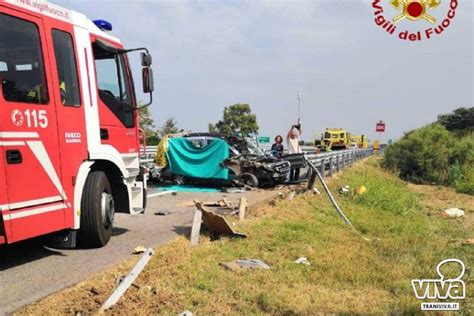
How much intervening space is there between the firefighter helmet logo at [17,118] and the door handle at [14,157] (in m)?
0.30

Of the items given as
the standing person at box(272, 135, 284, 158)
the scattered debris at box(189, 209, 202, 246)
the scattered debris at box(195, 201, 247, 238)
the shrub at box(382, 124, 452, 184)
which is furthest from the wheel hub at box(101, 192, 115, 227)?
the shrub at box(382, 124, 452, 184)

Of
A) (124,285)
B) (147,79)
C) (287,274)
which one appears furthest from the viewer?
(147,79)

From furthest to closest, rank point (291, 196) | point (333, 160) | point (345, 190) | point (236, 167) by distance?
point (333, 160) → point (236, 167) → point (345, 190) → point (291, 196)

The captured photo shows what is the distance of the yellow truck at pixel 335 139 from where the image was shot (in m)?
47.8

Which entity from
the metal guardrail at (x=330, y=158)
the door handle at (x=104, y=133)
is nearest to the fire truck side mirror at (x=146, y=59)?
the door handle at (x=104, y=133)

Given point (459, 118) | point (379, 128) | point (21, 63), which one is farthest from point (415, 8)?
point (459, 118)

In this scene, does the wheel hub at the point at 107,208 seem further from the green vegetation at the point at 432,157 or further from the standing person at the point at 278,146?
the green vegetation at the point at 432,157

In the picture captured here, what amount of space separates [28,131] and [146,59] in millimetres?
2494

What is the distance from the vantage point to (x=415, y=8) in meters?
8.09

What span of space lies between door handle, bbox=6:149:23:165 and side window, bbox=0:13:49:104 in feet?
1.85

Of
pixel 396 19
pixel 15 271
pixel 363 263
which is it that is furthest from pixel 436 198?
pixel 15 271

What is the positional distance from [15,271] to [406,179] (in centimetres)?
2313

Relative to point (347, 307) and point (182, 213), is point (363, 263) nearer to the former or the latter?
point (347, 307)

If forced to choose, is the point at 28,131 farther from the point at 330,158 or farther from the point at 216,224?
the point at 330,158
